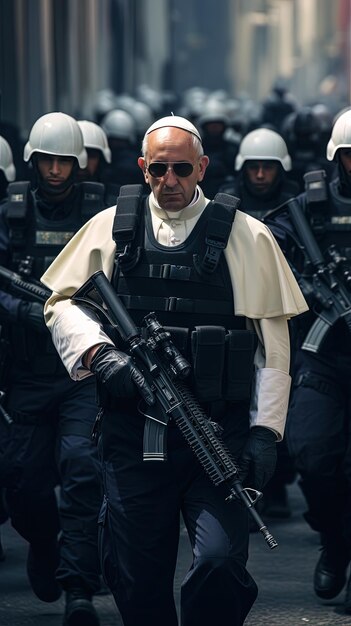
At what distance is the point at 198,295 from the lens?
5730mm

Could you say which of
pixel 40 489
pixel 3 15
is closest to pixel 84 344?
pixel 40 489

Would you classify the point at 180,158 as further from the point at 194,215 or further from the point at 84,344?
the point at 84,344

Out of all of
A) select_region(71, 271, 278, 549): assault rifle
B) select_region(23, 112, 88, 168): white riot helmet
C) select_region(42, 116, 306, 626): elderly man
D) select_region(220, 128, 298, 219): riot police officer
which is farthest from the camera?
select_region(220, 128, 298, 219): riot police officer

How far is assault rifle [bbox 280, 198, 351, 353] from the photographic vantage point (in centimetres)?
743

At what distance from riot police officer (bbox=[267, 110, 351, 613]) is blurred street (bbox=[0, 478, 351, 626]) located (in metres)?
0.14

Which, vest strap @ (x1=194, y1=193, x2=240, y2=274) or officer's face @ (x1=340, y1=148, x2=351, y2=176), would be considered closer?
vest strap @ (x1=194, y1=193, x2=240, y2=274)

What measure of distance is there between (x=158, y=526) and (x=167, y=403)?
1.23ft

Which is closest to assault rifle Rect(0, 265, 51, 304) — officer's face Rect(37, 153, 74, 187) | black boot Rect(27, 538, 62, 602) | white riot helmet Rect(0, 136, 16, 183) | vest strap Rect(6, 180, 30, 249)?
vest strap Rect(6, 180, 30, 249)

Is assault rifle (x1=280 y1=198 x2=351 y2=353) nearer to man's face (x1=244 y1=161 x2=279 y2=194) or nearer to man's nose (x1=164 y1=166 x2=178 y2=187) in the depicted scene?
man's nose (x1=164 y1=166 x2=178 y2=187)

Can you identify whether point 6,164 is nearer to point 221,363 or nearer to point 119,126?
point 221,363

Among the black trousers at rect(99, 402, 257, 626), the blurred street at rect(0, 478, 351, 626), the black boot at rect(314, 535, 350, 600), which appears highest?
the black trousers at rect(99, 402, 257, 626)

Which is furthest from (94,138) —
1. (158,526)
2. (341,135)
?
(158,526)

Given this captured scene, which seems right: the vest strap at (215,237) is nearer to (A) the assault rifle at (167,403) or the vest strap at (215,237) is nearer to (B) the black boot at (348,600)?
(A) the assault rifle at (167,403)

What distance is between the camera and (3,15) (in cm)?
2503
